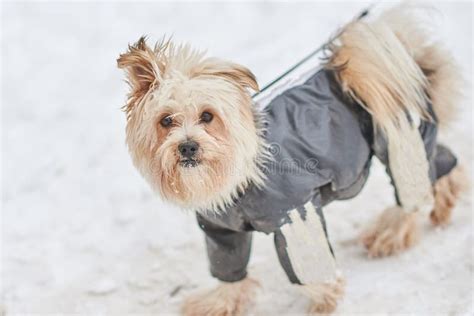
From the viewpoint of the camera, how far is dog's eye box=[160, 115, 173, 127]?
2541 millimetres

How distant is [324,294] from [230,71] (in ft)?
3.55

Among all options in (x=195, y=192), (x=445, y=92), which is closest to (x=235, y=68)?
(x=195, y=192)

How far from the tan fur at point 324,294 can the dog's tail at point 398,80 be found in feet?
1.73

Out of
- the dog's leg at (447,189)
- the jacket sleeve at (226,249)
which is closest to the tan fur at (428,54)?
the dog's leg at (447,189)

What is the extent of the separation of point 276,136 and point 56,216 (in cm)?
182

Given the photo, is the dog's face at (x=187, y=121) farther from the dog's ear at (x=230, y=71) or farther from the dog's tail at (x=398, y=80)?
the dog's tail at (x=398, y=80)

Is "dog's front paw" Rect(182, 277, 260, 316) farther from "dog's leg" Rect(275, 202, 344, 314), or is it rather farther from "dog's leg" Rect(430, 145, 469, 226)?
"dog's leg" Rect(430, 145, 469, 226)

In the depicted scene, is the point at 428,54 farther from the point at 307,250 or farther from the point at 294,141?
the point at 307,250

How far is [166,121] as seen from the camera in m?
2.55

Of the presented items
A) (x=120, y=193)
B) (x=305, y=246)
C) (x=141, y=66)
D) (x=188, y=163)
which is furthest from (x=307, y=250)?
(x=120, y=193)

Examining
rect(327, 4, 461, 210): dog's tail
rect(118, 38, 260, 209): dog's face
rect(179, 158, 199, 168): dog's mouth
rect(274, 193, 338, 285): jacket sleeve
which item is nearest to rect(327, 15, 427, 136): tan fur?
rect(327, 4, 461, 210): dog's tail

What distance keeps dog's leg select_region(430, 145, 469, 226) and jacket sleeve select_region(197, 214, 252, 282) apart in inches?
43.8

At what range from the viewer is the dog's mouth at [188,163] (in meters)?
2.51

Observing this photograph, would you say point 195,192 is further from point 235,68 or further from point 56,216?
point 56,216
